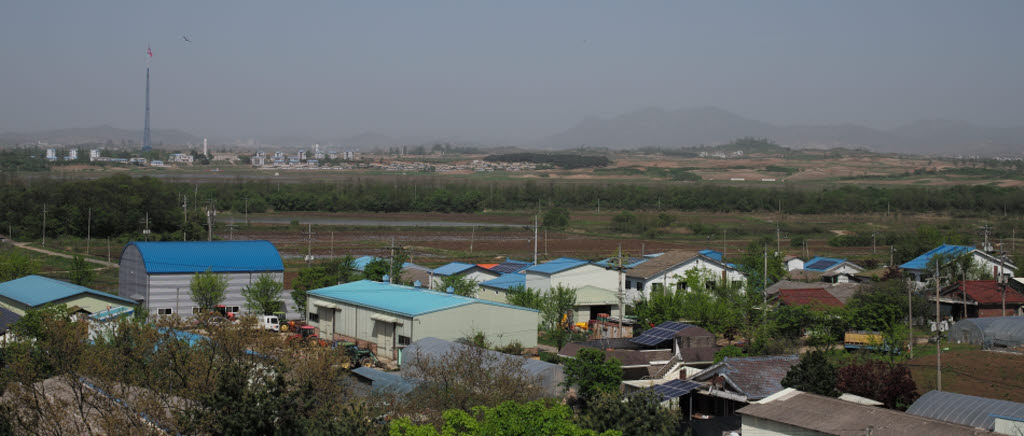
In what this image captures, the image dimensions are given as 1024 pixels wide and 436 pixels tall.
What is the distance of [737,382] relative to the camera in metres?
14.4

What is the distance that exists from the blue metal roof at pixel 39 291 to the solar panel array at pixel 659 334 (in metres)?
12.9

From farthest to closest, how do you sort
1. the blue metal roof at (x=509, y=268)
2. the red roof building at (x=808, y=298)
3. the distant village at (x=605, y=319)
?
the blue metal roof at (x=509, y=268), the red roof building at (x=808, y=298), the distant village at (x=605, y=319)

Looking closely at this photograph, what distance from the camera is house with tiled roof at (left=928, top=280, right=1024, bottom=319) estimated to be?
23.7 metres

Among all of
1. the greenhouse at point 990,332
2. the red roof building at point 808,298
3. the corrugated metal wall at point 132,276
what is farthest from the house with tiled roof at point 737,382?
the corrugated metal wall at point 132,276

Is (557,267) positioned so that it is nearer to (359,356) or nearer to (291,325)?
(291,325)

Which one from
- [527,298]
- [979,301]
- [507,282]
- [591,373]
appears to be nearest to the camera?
[591,373]

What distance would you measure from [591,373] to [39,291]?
15173mm

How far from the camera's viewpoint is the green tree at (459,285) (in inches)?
1054

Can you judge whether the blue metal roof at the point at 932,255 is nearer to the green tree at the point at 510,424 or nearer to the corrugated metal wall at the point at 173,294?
the corrugated metal wall at the point at 173,294

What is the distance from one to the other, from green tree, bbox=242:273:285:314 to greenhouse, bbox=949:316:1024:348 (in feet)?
59.0

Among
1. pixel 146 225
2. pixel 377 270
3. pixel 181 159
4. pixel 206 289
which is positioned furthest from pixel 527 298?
pixel 181 159

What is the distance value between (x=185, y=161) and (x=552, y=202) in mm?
86775

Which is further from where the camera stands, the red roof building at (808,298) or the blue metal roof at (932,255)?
the blue metal roof at (932,255)

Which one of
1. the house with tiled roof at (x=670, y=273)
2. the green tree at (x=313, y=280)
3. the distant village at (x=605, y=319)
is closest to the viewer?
the distant village at (x=605, y=319)
